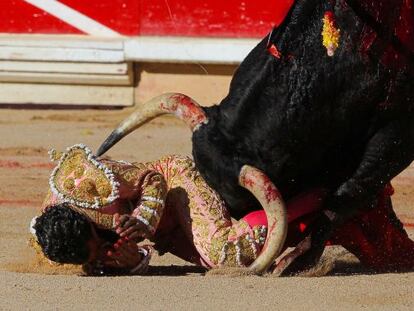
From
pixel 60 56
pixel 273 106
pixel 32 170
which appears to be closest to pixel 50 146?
pixel 32 170

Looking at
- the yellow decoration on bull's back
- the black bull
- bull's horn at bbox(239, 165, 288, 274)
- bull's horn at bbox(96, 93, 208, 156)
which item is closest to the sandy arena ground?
bull's horn at bbox(239, 165, 288, 274)

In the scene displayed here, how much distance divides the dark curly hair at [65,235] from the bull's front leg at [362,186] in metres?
0.62

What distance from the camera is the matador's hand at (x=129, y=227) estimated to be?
13.6ft

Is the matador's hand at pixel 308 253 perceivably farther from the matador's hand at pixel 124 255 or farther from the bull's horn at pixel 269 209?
the matador's hand at pixel 124 255

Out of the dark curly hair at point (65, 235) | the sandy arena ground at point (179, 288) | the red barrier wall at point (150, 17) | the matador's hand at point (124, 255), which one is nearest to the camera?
the sandy arena ground at point (179, 288)

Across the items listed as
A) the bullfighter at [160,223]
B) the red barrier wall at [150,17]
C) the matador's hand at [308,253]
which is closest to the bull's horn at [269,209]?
the bullfighter at [160,223]

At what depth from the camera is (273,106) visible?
4.04m

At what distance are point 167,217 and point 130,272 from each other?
0.31 m

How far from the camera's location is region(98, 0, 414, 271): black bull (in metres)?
4.04

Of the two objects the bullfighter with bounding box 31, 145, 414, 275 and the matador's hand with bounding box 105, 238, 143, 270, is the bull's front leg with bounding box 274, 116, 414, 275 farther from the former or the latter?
the matador's hand with bounding box 105, 238, 143, 270

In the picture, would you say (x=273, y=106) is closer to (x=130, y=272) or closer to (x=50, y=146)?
(x=130, y=272)

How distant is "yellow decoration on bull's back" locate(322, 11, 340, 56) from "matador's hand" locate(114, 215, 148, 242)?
793 millimetres

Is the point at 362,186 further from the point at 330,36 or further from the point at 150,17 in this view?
the point at 150,17

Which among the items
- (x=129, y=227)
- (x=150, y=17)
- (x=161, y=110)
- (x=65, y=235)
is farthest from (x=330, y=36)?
(x=150, y=17)
